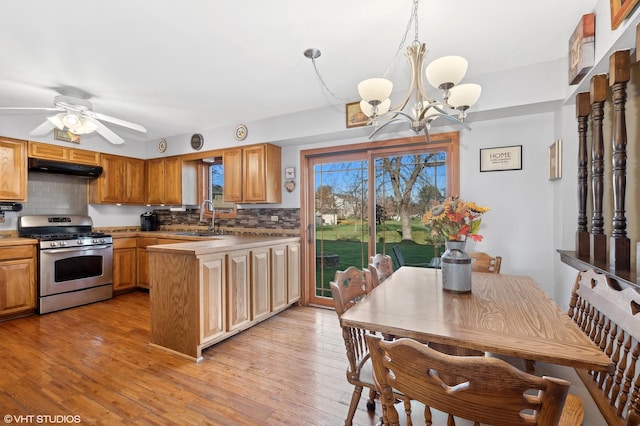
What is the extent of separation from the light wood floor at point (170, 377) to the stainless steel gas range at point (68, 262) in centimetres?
46

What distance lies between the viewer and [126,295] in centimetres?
437

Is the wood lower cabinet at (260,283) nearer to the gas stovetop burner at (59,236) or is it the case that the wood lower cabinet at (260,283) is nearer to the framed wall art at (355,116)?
the framed wall art at (355,116)

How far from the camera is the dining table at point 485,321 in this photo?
1.01m

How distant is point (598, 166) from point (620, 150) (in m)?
0.29

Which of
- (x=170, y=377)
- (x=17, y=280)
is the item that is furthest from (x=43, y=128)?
(x=170, y=377)

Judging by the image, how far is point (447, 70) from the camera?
1.50 metres

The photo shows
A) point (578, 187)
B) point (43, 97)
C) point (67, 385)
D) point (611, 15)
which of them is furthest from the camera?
point (43, 97)

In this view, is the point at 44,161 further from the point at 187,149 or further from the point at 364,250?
the point at 364,250

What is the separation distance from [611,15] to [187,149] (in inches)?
182

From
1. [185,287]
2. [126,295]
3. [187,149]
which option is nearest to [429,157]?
[185,287]

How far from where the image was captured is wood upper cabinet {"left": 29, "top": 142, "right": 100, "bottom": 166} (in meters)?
3.77

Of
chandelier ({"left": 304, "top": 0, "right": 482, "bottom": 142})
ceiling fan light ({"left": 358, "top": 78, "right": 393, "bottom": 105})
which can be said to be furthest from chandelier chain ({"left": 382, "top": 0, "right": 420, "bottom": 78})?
ceiling fan light ({"left": 358, "top": 78, "right": 393, "bottom": 105})

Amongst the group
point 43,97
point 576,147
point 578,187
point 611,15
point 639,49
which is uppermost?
point 43,97

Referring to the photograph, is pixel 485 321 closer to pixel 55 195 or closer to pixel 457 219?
pixel 457 219
